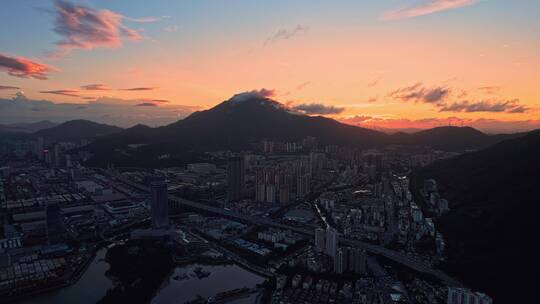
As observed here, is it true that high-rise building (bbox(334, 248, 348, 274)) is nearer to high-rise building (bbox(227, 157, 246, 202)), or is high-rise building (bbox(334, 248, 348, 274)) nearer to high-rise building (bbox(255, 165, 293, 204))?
high-rise building (bbox(255, 165, 293, 204))

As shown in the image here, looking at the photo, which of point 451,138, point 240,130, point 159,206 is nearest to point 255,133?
point 240,130

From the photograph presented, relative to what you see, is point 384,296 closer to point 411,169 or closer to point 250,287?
point 250,287

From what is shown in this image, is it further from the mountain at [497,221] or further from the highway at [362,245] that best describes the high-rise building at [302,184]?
the mountain at [497,221]

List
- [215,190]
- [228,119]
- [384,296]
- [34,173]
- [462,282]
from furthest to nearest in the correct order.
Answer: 1. [228,119]
2. [34,173]
3. [215,190]
4. [462,282]
5. [384,296]

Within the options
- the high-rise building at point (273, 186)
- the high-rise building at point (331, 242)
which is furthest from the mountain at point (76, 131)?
the high-rise building at point (331, 242)

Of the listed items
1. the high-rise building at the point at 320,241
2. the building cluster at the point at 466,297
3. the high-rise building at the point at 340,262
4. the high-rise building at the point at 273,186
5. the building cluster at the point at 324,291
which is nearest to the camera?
the building cluster at the point at 466,297

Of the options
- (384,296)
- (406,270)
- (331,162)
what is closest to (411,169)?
(331,162)

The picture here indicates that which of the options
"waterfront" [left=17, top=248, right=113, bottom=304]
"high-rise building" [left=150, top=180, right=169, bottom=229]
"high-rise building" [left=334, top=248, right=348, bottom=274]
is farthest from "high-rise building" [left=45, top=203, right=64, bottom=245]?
"high-rise building" [left=334, top=248, right=348, bottom=274]
